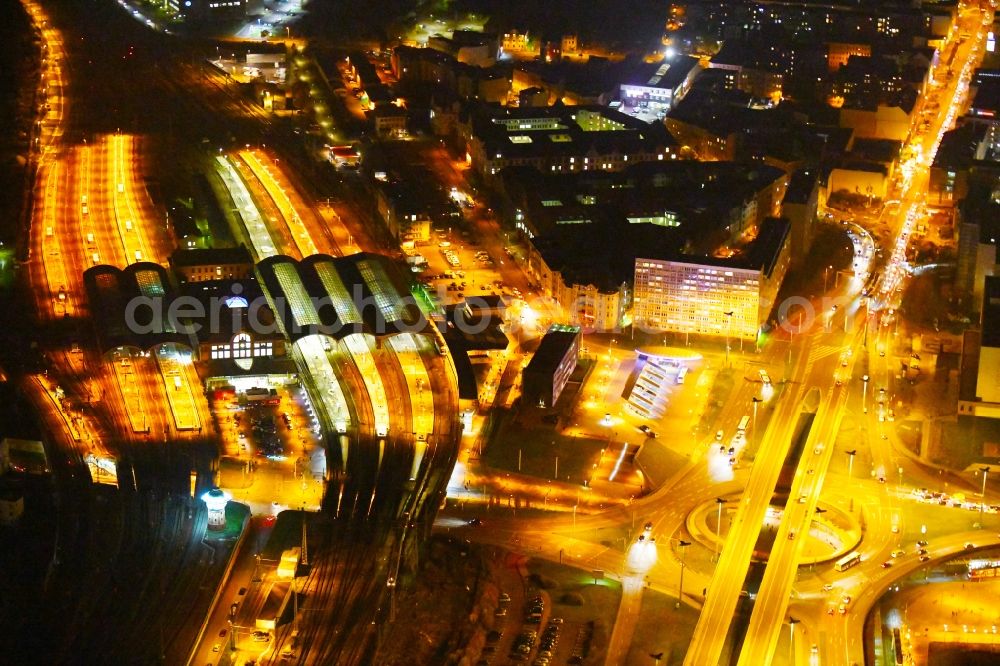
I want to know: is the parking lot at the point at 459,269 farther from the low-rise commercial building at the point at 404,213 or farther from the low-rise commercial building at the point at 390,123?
the low-rise commercial building at the point at 390,123

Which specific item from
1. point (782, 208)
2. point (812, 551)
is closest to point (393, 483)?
point (812, 551)

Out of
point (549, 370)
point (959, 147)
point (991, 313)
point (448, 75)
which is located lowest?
point (549, 370)

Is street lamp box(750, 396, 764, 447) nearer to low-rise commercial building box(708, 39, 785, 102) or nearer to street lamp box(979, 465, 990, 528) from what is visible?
street lamp box(979, 465, 990, 528)

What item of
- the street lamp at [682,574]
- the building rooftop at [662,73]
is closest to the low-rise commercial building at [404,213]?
the building rooftop at [662,73]

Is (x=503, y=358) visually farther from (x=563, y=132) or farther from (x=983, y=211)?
(x=563, y=132)

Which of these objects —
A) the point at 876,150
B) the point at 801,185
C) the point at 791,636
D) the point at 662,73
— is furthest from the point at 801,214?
the point at 791,636

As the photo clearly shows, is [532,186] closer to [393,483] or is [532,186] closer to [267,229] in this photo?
[267,229]
